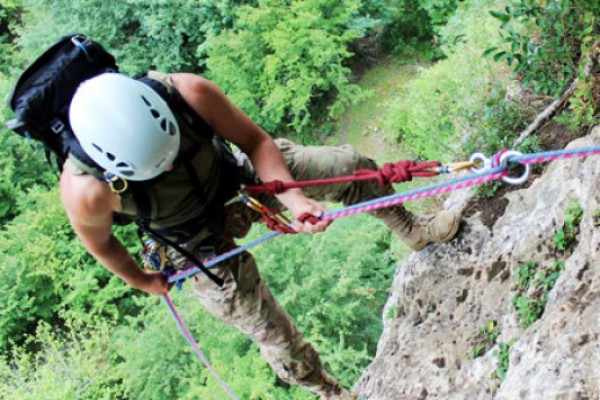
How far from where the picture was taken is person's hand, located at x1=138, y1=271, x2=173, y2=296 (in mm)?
3084

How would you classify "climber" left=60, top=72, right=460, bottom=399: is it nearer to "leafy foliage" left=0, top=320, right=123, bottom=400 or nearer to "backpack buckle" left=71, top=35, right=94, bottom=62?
"backpack buckle" left=71, top=35, right=94, bottom=62

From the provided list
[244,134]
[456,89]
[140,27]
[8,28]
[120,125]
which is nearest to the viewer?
[120,125]

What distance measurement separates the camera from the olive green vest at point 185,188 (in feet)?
8.00

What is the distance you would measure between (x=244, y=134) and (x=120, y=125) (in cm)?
65

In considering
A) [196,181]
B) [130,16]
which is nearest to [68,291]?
[130,16]

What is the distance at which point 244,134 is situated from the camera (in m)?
2.57

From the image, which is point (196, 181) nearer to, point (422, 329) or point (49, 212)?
point (422, 329)

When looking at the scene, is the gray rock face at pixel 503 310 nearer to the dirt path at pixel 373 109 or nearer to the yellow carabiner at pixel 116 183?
the yellow carabiner at pixel 116 183

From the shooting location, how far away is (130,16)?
1176 cm

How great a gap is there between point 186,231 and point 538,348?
1931 millimetres

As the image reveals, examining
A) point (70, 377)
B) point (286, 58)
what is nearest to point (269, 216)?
point (70, 377)

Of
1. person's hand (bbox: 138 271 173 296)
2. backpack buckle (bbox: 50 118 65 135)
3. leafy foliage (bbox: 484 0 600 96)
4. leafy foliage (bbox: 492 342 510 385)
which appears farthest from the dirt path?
backpack buckle (bbox: 50 118 65 135)

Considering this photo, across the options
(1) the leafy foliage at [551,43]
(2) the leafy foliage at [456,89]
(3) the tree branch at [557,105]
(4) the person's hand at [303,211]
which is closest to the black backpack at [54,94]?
(4) the person's hand at [303,211]

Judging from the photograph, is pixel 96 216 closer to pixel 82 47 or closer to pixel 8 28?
pixel 82 47
